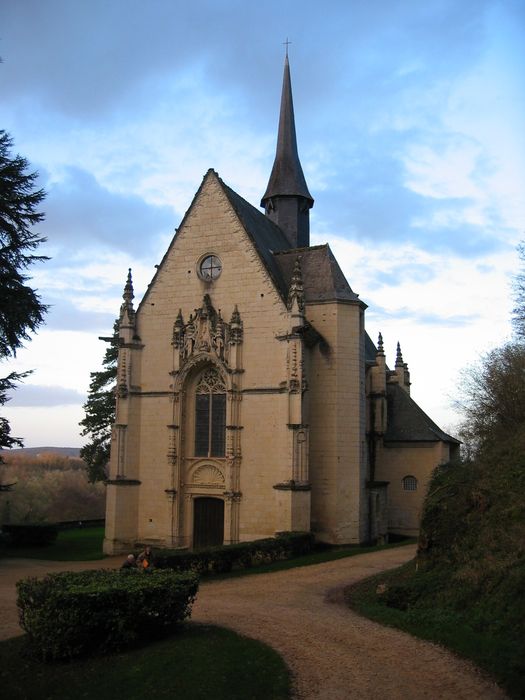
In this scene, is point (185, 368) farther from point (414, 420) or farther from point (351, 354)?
point (414, 420)

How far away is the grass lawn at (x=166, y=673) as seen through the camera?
9.76 metres

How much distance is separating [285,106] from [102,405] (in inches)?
853

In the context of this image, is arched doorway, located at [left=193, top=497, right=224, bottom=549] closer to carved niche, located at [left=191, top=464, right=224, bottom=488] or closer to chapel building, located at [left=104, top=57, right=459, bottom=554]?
chapel building, located at [left=104, top=57, right=459, bottom=554]

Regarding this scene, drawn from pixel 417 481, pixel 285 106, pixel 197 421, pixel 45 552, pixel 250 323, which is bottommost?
pixel 45 552

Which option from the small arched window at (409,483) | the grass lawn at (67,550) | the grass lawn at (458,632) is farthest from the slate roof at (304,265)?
the grass lawn at (458,632)

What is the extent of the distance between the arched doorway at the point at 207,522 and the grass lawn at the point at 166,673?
1534cm

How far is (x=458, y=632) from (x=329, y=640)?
2.27 meters

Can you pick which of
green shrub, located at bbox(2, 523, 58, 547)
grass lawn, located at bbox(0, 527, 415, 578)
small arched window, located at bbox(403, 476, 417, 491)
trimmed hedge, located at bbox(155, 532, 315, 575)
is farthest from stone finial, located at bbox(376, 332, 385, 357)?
green shrub, located at bbox(2, 523, 58, 547)

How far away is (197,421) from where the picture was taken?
28125 millimetres

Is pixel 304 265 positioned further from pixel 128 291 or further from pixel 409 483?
pixel 409 483

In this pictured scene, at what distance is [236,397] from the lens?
26.9m

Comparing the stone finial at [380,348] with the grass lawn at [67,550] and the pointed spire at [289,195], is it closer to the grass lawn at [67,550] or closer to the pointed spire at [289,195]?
the pointed spire at [289,195]

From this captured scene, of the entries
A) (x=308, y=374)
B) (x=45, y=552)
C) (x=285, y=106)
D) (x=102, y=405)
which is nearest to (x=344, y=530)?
(x=308, y=374)

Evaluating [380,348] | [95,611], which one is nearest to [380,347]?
[380,348]
